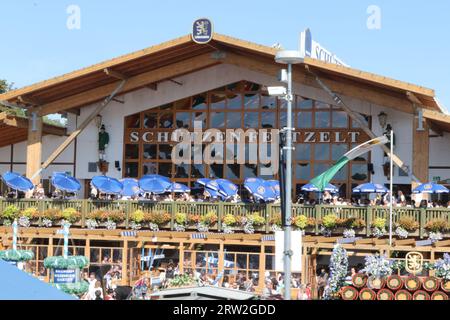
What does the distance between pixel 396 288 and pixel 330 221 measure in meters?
5.68

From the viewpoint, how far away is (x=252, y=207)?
26484 mm

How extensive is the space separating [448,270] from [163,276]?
929cm

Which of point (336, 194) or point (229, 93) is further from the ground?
→ point (229, 93)

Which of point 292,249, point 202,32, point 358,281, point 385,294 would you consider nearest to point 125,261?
point 202,32

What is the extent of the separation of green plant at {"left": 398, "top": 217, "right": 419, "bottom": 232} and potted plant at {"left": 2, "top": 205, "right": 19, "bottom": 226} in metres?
12.7

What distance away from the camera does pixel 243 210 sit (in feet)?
87.2

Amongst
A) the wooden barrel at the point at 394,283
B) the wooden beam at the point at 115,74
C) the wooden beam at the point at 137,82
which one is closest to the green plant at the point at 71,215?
the wooden beam at the point at 137,82

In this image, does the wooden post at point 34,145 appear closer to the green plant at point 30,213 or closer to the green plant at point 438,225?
the green plant at point 30,213

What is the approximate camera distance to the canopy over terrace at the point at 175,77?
25969mm

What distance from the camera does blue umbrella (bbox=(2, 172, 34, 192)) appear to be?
2719 centimetres

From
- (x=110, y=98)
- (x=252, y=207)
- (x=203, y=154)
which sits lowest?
(x=252, y=207)
